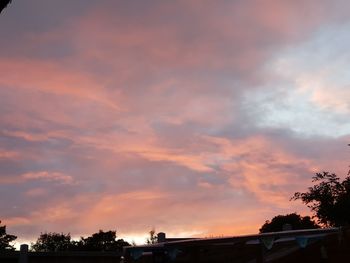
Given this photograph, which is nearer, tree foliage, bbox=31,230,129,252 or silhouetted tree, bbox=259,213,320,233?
silhouetted tree, bbox=259,213,320,233

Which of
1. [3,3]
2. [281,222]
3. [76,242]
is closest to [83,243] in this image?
[76,242]

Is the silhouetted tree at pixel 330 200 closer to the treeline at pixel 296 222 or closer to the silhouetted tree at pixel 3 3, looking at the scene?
the treeline at pixel 296 222

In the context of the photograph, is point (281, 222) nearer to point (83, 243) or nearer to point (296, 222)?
point (296, 222)

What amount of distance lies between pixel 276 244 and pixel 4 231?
5410 centimetres

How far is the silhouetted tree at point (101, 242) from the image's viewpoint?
59.8 meters

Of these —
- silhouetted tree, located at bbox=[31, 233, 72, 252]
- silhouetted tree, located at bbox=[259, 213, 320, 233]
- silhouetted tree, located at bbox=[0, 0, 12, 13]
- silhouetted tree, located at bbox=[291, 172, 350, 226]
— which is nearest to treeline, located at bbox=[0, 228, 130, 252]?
silhouetted tree, located at bbox=[31, 233, 72, 252]

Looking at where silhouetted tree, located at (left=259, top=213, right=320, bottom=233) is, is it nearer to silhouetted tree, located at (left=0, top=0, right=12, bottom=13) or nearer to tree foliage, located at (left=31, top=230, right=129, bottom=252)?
tree foliage, located at (left=31, top=230, right=129, bottom=252)

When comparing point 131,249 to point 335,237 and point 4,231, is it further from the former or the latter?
point 4,231

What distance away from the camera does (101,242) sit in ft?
203

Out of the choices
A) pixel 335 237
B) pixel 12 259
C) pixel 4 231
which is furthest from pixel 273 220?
pixel 335 237

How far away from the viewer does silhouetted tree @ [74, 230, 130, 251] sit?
196 ft

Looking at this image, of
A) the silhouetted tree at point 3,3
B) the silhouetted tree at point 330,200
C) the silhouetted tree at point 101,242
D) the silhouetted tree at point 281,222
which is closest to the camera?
the silhouetted tree at point 3,3

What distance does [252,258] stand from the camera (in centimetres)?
1238

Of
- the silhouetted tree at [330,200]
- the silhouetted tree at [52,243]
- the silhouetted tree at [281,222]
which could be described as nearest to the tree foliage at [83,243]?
A: the silhouetted tree at [52,243]
